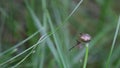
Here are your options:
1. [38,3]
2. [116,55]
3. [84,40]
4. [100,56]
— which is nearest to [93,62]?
[100,56]

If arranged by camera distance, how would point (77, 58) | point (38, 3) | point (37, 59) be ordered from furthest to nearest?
point (38, 3)
point (77, 58)
point (37, 59)

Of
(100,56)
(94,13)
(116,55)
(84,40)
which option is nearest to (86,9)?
(94,13)

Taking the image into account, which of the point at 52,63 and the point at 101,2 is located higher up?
the point at 101,2

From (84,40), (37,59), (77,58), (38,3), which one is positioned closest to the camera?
(84,40)

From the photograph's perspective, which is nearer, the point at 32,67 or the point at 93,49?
the point at 32,67

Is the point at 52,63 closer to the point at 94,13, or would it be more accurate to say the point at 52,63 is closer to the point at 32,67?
the point at 32,67

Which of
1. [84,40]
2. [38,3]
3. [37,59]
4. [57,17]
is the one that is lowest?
[84,40]
